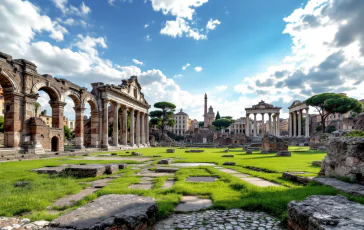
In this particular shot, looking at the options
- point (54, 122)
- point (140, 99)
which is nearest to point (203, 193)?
point (54, 122)

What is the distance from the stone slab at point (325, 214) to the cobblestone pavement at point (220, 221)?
420 mm

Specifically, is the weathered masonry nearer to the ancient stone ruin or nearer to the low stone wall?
the ancient stone ruin

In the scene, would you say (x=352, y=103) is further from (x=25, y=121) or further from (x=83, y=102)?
(x=25, y=121)

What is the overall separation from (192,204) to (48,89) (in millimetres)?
21439

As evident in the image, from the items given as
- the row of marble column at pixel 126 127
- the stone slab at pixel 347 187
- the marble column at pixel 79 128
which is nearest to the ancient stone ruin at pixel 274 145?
the stone slab at pixel 347 187

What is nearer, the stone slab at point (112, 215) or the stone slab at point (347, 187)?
the stone slab at point (112, 215)

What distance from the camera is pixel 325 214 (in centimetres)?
269

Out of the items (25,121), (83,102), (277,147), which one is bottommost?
(277,147)

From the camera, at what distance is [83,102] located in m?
25.7

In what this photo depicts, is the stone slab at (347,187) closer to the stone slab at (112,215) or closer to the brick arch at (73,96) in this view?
the stone slab at (112,215)

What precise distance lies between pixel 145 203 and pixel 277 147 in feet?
64.3

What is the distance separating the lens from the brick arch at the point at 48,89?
18.6m

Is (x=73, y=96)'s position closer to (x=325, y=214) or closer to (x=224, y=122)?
(x=325, y=214)

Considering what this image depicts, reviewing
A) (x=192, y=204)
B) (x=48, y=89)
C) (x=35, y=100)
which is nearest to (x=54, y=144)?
(x=35, y=100)
